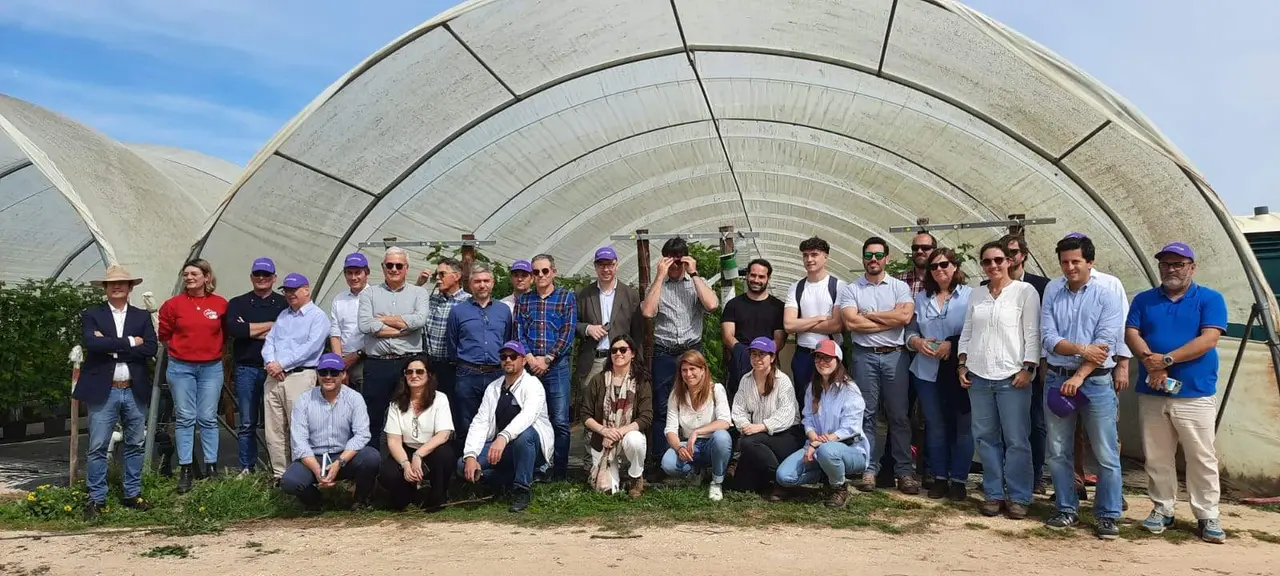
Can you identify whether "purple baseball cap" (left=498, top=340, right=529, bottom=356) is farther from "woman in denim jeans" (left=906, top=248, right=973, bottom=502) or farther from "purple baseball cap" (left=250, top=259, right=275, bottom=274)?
"woman in denim jeans" (left=906, top=248, right=973, bottom=502)

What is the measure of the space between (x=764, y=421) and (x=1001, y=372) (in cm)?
143

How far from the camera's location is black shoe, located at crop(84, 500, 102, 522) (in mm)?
5137

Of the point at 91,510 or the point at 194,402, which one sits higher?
the point at 194,402

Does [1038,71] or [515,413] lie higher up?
[1038,71]

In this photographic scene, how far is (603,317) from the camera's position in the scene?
5.83 metres

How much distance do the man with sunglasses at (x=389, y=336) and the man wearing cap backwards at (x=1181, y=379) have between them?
426 centimetres

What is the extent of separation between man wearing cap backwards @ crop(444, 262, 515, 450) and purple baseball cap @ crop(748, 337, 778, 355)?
5.27 ft

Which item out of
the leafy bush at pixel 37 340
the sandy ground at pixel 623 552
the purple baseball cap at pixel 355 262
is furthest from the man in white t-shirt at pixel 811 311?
the leafy bush at pixel 37 340

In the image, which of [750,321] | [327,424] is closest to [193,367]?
[327,424]

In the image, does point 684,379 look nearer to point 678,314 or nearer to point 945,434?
point 678,314

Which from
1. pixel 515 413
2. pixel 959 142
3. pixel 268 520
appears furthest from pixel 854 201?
pixel 268 520

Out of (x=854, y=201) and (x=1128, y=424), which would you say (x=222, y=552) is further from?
(x=854, y=201)

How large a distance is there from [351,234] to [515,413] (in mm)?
3237

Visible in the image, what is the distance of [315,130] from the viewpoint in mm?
6582
